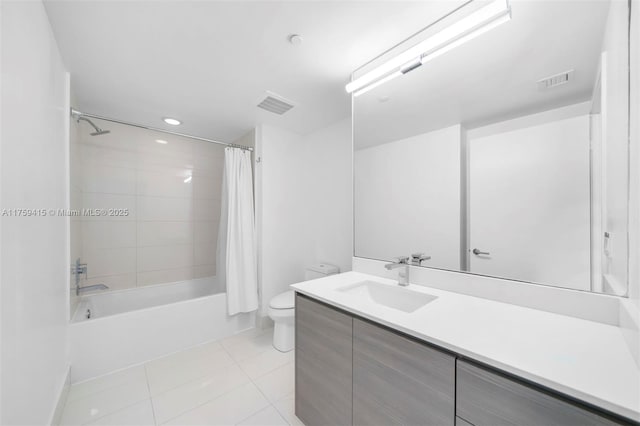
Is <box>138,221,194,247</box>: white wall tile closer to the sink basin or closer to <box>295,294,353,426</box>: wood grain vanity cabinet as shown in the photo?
<box>295,294,353,426</box>: wood grain vanity cabinet

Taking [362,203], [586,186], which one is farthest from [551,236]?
[362,203]

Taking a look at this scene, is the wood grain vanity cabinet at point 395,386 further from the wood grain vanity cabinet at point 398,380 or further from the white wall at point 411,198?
the white wall at point 411,198

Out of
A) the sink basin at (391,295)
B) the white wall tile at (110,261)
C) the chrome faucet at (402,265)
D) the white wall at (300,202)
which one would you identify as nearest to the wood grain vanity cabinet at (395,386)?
the sink basin at (391,295)

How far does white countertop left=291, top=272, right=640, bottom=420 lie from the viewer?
0.56 metres

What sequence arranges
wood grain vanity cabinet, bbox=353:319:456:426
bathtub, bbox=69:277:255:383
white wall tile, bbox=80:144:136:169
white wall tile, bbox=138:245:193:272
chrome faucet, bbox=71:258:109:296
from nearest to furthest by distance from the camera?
wood grain vanity cabinet, bbox=353:319:456:426, bathtub, bbox=69:277:255:383, chrome faucet, bbox=71:258:109:296, white wall tile, bbox=80:144:136:169, white wall tile, bbox=138:245:193:272

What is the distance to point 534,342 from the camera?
2.48ft

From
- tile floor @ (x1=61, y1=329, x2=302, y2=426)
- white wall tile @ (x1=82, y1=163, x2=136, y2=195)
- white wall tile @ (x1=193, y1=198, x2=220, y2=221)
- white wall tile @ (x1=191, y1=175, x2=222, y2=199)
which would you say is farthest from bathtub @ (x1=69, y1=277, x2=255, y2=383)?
white wall tile @ (x1=191, y1=175, x2=222, y2=199)

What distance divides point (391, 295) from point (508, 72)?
1.30 meters

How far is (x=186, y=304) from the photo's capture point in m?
2.29

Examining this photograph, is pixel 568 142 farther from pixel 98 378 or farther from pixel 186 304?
pixel 98 378

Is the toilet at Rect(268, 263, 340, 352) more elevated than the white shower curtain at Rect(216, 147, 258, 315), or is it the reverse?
the white shower curtain at Rect(216, 147, 258, 315)

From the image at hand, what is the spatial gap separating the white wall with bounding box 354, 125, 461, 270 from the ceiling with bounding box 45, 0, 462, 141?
2.08ft

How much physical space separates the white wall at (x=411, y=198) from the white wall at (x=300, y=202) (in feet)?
2.23

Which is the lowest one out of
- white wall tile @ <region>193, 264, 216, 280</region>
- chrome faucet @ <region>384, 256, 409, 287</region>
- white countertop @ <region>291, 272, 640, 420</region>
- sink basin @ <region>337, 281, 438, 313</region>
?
white wall tile @ <region>193, 264, 216, 280</region>
